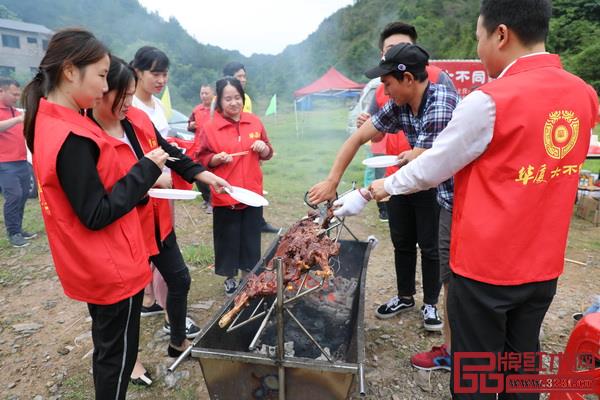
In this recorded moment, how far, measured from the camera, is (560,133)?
1.63 metres

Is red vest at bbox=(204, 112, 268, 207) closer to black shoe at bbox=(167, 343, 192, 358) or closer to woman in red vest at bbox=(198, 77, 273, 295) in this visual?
woman in red vest at bbox=(198, 77, 273, 295)

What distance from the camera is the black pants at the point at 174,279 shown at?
2652 millimetres

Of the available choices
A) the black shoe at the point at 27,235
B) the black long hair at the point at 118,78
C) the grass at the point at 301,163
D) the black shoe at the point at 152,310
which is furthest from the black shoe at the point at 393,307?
the black shoe at the point at 27,235

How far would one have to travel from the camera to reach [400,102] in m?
2.84

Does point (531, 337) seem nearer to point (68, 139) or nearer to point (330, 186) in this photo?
point (330, 186)

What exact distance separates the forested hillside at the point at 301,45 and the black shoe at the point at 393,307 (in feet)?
67.8

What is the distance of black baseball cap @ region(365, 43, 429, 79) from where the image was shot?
258 centimetres

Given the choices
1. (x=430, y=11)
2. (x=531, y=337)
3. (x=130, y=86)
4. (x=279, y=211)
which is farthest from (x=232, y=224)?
(x=430, y=11)

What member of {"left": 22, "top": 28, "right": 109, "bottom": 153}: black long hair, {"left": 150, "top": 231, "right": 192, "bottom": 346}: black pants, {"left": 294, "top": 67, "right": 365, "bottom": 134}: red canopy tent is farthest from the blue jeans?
{"left": 294, "top": 67, "right": 365, "bottom": 134}: red canopy tent

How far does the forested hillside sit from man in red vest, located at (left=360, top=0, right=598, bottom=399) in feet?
71.2

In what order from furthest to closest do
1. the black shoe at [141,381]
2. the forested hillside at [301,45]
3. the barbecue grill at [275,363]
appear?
1. the forested hillside at [301,45]
2. the black shoe at [141,381]
3. the barbecue grill at [275,363]

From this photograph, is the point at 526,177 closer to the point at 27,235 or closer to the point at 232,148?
the point at 232,148

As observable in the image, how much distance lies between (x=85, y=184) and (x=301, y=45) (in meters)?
79.0

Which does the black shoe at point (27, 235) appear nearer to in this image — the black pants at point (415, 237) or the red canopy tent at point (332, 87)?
the black pants at point (415, 237)
